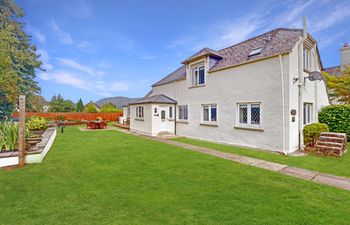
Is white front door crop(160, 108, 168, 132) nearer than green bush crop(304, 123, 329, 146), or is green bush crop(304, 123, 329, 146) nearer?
green bush crop(304, 123, 329, 146)

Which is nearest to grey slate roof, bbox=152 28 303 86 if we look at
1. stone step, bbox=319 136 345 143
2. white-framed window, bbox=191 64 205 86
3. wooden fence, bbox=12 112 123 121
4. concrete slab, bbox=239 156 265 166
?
white-framed window, bbox=191 64 205 86

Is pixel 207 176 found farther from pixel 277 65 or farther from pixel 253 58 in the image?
pixel 253 58

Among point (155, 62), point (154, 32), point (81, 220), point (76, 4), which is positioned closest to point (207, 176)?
point (81, 220)

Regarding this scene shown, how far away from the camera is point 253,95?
→ 32.1 feet

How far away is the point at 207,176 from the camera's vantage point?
534cm

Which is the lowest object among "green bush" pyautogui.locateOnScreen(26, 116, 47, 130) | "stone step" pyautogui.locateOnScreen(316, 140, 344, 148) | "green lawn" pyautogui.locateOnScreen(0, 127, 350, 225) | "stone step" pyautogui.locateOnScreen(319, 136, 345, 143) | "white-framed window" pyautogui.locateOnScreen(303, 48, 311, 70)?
"green lawn" pyautogui.locateOnScreen(0, 127, 350, 225)

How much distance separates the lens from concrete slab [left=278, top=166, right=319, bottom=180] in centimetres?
542

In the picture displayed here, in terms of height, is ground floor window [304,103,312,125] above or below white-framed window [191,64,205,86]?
below

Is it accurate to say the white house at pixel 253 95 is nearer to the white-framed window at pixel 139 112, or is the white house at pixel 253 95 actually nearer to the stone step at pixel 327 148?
the stone step at pixel 327 148

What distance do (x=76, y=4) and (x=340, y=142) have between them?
656 inches

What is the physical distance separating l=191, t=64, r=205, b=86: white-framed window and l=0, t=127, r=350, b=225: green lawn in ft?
26.9

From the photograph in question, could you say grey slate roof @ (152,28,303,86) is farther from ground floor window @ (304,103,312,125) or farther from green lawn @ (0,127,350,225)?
green lawn @ (0,127,350,225)

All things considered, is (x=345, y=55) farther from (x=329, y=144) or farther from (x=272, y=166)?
(x=272, y=166)

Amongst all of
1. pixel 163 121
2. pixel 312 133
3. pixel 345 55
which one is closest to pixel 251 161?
pixel 312 133
